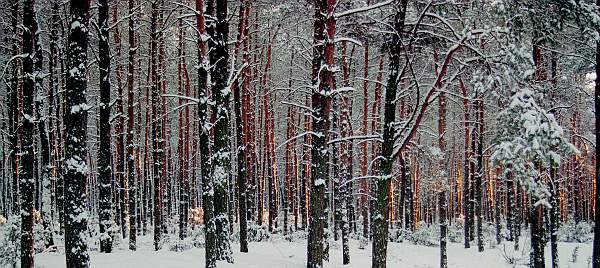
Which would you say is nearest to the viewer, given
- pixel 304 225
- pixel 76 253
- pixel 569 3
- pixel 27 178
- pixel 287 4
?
pixel 76 253

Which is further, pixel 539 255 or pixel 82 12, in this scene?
pixel 539 255

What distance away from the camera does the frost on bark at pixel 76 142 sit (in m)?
7.55

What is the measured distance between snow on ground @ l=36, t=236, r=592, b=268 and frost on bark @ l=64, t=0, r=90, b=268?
3.43 m

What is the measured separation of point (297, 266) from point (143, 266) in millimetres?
4257

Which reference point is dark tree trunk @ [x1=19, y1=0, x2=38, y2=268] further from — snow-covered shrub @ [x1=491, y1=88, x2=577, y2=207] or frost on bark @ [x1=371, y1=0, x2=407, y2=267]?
snow-covered shrub @ [x1=491, y1=88, x2=577, y2=207]

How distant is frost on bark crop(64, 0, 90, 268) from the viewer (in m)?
7.55

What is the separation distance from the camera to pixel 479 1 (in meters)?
9.67

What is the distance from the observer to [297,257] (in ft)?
52.1

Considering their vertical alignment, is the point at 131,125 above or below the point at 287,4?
below

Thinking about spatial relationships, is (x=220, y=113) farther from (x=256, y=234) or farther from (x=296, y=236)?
(x=296, y=236)

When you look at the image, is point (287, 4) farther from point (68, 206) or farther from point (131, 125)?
point (68, 206)

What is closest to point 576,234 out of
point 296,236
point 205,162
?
point 296,236

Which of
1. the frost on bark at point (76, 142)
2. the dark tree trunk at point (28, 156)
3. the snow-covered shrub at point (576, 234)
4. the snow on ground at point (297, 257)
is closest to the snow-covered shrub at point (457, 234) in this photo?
the snow on ground at point (297, 257)

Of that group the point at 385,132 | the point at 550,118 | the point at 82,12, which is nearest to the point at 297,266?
the point at 385,132
